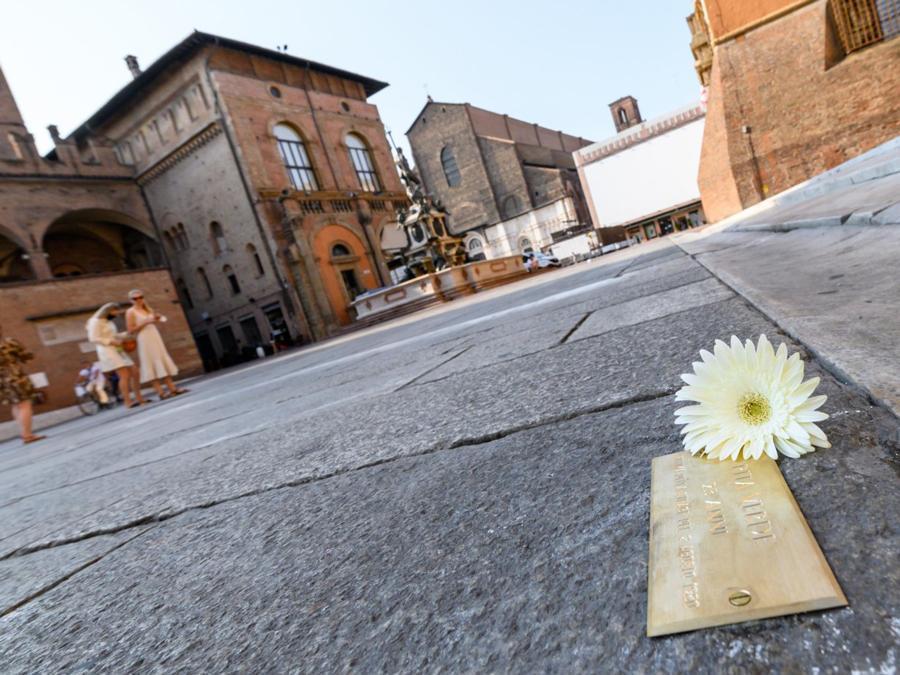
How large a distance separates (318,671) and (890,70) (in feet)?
43.6

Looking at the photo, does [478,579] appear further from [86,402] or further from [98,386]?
[86,402]

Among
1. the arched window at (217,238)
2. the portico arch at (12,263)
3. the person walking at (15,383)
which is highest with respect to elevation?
the portico arch at (12,263)

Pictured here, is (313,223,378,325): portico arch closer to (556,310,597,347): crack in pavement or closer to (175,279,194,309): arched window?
(175,279,194,309): arched window

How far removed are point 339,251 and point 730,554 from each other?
75.2 ft

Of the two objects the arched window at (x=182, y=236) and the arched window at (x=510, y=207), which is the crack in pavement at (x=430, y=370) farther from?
the arched window at (x=510, y=207)

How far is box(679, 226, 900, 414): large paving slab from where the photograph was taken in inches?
32.3

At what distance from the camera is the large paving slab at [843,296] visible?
821mm

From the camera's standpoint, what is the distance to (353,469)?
1259 millimetres

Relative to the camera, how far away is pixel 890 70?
31.3 ft

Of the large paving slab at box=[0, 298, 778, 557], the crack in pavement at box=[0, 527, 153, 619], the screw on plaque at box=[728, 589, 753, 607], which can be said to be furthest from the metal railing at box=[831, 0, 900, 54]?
the crack in pavement at box=[0, 527, 153, 619]

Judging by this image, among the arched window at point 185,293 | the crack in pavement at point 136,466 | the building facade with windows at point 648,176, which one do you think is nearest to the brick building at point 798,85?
the crack in pavement at point 136,466

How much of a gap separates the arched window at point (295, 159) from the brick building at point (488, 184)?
47.6ft

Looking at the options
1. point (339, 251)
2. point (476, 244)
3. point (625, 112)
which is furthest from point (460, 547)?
point (625, 112)

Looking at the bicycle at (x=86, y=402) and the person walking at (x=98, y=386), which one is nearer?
the person walking at (x=98, y=386)
